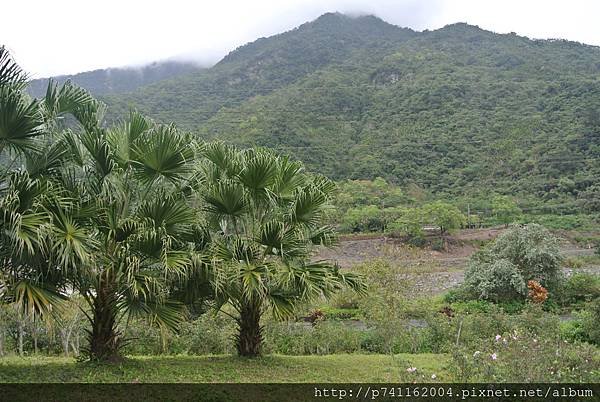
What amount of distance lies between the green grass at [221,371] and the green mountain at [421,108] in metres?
40.1

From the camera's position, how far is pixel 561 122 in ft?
225

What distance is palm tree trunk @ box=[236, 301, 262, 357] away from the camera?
902cm

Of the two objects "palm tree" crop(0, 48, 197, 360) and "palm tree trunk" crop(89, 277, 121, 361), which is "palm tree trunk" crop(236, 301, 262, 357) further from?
"palm tree trunk" crop(89, 277, 121, 361)

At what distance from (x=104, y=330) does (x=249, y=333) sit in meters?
2.41

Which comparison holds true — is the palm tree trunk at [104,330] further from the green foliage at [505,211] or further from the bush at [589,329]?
the green foliage at [505,211]

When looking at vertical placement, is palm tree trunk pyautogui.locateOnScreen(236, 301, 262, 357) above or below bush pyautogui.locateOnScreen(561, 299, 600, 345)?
above

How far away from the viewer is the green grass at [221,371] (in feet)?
23.2

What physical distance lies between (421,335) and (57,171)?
9862 millimetres

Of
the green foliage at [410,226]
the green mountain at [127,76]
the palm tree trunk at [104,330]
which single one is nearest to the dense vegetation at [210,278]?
the palm tree trunk at [104,330]

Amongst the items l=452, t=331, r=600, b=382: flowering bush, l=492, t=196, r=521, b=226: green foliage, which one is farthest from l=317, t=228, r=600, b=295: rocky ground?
l=452, t=331, r=600, b=382: flowering bush

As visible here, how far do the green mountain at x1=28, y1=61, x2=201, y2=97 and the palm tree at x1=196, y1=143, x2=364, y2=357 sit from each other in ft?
333

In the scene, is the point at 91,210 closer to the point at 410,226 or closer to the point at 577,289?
the point at 577,289

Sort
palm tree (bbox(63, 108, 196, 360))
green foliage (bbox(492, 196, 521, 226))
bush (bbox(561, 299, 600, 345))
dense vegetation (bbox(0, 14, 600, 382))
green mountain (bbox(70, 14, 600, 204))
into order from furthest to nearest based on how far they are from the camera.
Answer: green mountain (bbox(70, 14, 600, 204))
green foliage (bbox(492, 196, 521, 226))
bush (bbox(561, 299, 600, 345))
palm tree (bbox(63, 108, 196, 360))
dense vegetation (bbox(0, 14, 600, 382))

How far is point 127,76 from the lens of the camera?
127188 millimetres
